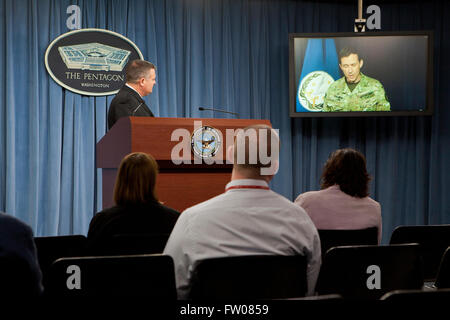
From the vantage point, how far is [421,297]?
1080 millimetres

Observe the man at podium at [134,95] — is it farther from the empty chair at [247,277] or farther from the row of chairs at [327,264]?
the empty chair at [247,277]

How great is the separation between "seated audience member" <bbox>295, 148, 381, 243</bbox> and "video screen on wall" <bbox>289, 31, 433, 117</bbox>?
3.21 meters

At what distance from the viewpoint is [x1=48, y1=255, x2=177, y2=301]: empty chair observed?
1.59 metres

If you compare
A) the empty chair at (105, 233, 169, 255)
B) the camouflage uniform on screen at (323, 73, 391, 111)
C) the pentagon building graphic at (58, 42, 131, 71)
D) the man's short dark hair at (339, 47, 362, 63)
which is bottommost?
the empty chair at (105, 233, 169, 255)

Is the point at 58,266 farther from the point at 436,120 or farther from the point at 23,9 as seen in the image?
the point at 436,120

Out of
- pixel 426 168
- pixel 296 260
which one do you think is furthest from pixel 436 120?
Answer: pixel 296 260

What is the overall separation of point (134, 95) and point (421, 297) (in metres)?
3.02

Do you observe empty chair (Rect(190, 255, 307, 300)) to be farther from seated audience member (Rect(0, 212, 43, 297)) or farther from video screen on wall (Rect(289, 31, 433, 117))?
video screen on wall (Rect(289, 31, 433, 117))

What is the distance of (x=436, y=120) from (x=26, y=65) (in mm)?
4967

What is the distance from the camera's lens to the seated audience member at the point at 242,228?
5.40 feet

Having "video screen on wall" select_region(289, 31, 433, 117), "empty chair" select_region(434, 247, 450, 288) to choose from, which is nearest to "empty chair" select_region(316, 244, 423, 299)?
"empty chair" select_region(434, 247, 450, 288)

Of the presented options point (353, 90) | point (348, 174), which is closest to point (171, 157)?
point (348, 174)

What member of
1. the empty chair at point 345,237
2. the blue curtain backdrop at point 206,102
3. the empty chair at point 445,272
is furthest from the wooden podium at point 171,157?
the blue curtain backdrop at point 206,102

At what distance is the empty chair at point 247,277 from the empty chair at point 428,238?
1.06 m
